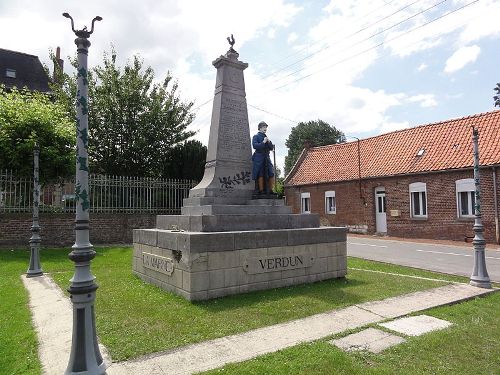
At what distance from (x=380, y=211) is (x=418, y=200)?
2.89 m

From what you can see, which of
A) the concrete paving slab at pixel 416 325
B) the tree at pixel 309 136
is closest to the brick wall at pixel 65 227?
the concrete paving slab at pixel 416 325

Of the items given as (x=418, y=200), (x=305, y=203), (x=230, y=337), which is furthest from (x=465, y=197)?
(x=230, y=337)

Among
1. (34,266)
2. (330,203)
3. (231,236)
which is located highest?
(330,203)

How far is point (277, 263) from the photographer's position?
299 inches

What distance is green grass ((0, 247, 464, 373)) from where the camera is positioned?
491 cm

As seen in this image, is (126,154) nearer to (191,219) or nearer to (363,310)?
(191,219)

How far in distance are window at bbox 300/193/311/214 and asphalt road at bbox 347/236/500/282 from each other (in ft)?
39.3

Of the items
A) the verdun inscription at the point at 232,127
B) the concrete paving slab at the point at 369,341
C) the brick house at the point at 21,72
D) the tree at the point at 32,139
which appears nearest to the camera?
the concrete paving slab at the point at 369,341

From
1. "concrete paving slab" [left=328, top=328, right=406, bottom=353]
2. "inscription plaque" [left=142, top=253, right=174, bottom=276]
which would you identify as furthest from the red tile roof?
"inscription plaque" [left=142, top=253, right=174, bottom=276]

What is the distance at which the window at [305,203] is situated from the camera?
29.5m

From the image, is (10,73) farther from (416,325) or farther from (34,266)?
(416,325)

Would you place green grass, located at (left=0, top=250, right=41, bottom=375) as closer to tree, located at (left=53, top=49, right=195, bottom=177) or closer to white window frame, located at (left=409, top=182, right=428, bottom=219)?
tree, located at (left=53, top=49, right=195, bottom=177)

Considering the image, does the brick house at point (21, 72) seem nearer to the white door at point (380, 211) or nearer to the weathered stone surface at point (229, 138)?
the white door at point (380, 211)

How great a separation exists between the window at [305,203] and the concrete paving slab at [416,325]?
23.7 m
